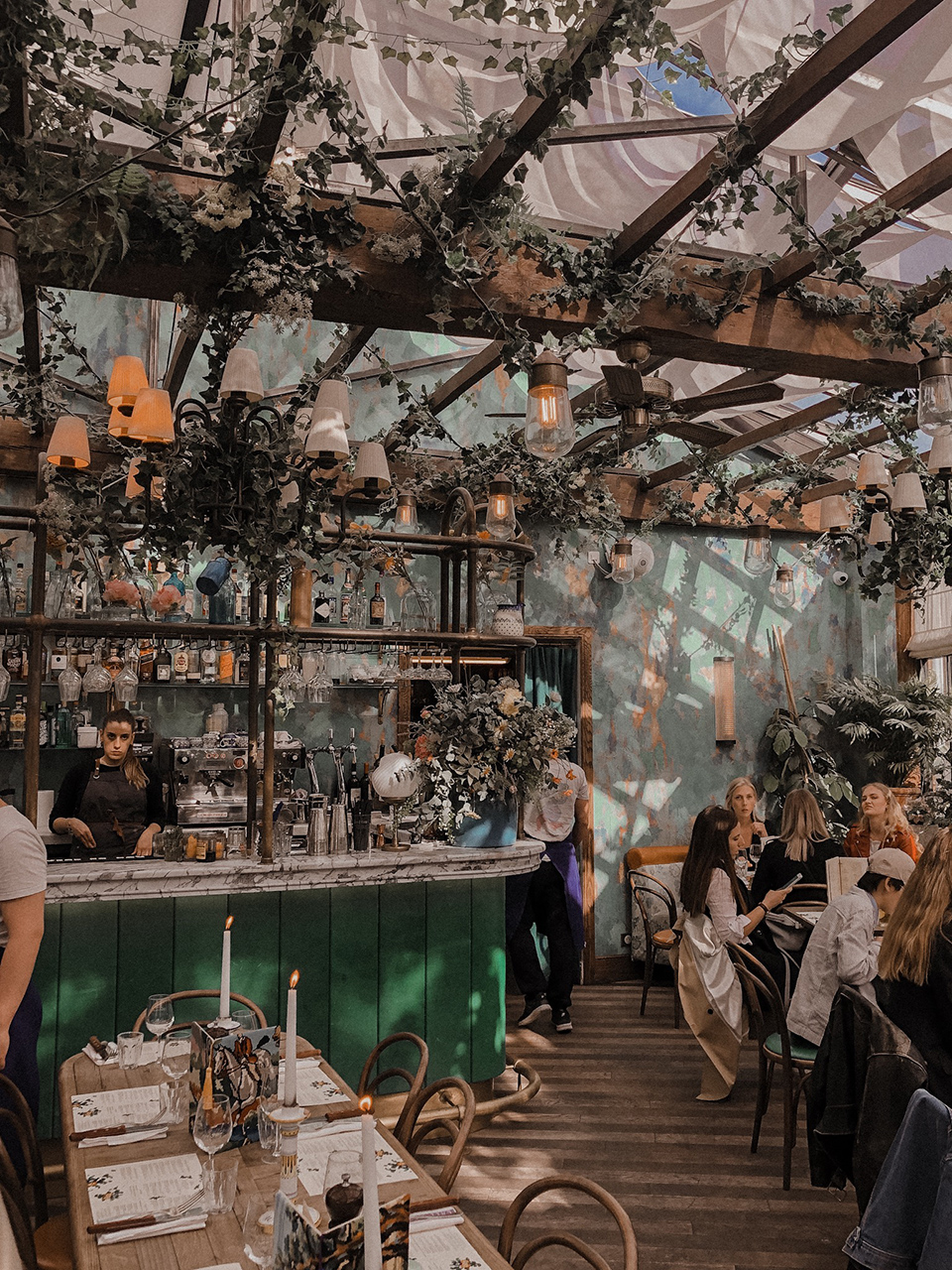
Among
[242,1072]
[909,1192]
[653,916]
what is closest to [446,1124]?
[242,1072]

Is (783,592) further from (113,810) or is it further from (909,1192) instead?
(909,1192)

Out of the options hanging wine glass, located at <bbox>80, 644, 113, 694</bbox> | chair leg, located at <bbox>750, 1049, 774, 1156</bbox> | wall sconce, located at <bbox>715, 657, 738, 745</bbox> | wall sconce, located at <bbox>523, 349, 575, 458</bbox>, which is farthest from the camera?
wall sconce, located at <bbox>715, 657, 738, 745</bbox>

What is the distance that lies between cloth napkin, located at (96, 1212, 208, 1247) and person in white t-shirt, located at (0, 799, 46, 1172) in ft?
4.40

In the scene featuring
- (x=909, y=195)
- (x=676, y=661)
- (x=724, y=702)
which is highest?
(x=909, y=195)

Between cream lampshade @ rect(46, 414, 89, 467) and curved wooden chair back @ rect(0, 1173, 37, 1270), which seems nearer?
curved wooden chair back @ rect(0, 1173, 37, 1270)

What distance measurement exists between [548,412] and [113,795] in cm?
345

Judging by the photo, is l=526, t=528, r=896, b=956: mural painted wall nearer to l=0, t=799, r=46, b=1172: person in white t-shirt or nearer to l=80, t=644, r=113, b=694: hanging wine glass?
l=80, t=644, r=113, b=694: hanging wine glass

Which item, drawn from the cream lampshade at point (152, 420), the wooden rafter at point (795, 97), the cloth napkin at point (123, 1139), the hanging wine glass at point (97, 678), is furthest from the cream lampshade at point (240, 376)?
the cloth napkin at point (123, 1139)

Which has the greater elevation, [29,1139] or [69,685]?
[69,685]

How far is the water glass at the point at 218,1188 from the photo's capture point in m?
2.08

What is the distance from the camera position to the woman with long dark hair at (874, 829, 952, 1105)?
3.32 meters

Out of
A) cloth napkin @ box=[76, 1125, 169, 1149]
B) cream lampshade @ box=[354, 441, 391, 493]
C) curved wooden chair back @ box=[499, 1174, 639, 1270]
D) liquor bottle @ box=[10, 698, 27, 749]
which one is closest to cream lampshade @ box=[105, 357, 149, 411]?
cream lampshade @ box=[354, 441, 391, 493]

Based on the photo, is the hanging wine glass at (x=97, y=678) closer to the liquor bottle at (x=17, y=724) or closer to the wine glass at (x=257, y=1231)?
the liquor bottle at (x=17, y=724)

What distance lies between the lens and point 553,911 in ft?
22.4
